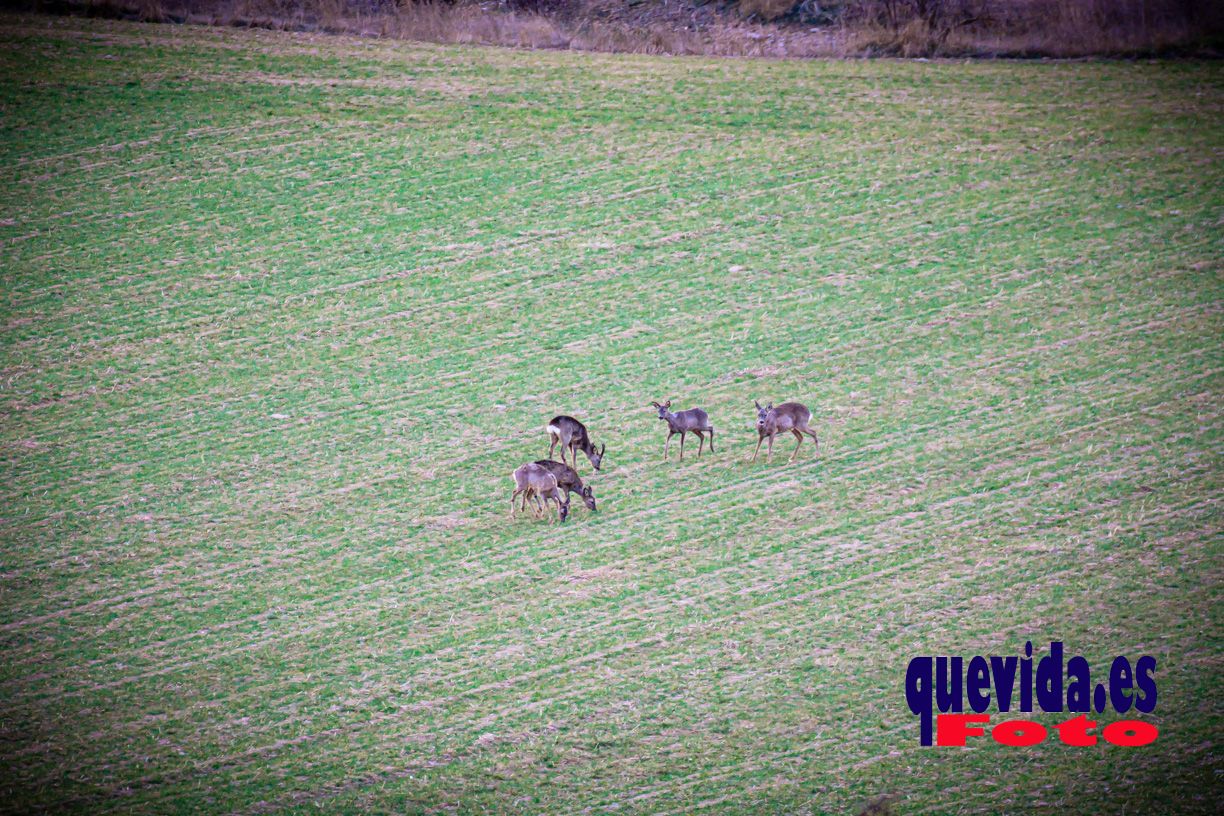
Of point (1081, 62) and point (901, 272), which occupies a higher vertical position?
point (1081, 62)

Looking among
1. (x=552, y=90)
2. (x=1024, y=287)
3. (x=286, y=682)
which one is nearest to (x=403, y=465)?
(x=286, y=682)

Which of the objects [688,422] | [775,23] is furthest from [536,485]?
[775,23]

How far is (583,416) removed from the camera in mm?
17734

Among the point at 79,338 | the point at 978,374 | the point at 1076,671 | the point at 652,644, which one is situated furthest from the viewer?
the point at 79,338

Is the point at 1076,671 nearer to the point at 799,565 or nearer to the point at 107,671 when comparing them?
the point at 799,565

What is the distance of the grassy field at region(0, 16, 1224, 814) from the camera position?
38.9 ft

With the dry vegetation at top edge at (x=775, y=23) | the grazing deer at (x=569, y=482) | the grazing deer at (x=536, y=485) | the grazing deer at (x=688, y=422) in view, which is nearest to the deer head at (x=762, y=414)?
the grazing deer at (x=688, y=422)

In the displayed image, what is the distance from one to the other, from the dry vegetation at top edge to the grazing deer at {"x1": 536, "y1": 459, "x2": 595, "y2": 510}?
58.9 ft

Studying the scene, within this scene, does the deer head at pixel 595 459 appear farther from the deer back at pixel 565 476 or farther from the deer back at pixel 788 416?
the deer back at pixel 788 416

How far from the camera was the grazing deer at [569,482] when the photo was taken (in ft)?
50.1

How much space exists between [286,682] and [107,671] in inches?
74.8

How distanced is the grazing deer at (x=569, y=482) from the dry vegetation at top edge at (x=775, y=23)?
17965 mm

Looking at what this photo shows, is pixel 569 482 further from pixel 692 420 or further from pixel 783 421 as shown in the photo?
pixel 783 421

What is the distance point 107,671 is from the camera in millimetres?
13000
